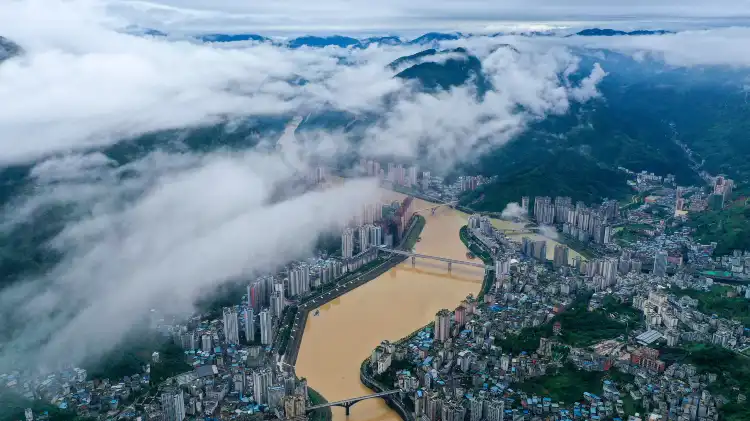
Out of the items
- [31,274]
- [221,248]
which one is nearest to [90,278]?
[31,274]

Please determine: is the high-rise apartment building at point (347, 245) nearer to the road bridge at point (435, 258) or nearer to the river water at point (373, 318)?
the road bridge at point (435, 258)

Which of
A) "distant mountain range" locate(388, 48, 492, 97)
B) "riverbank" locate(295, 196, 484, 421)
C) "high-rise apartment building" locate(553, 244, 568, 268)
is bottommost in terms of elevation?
"riverbank" locate(295, 196, 484, 421)

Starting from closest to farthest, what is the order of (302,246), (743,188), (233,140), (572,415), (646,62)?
(572,415), (302,246), (743,188), (233,140), (646,62)

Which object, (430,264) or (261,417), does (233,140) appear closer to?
(430,264)

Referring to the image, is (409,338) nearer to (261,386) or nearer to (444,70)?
(261,386)

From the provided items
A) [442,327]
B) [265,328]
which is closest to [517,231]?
[442,327]

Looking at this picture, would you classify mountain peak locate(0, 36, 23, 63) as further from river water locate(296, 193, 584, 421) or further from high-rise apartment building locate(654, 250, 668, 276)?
high-rise apartment building locate(654, 250, 668, 276)

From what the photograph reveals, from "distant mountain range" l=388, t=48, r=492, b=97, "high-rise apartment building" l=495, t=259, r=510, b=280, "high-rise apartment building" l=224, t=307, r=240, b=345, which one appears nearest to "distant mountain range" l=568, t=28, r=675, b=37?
"distant mountain range" l=388, t=48, r=492, b=97

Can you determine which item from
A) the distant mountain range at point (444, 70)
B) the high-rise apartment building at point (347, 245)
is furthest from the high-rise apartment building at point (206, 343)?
the distant mountain range at point (444, 70)

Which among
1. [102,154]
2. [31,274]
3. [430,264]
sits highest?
[102,154]
